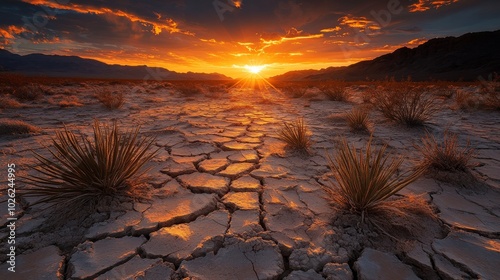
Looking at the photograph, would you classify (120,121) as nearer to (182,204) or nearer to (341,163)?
(182,204)

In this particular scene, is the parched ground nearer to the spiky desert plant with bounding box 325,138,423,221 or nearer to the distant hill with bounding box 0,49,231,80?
the spiky desert plant with bounding box 325,138,423,221

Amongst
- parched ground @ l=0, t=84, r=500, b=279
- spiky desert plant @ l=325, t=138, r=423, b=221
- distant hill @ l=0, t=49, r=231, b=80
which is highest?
distant hill @ l=0, t=49, r=231, b=80

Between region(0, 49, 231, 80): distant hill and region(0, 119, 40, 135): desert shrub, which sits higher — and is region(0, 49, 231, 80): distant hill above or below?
above

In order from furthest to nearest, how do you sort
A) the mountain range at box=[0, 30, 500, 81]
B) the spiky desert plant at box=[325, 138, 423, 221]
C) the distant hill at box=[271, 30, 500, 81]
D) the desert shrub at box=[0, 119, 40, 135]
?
the distant hill at box=[271, 30, 500, 81] → the mountain range at box=[0, 30, 500, 81] → the desert shrub at box=[0, 119, 40, 135] → the spiky desert plant at box=[325, 138, 423, 221]

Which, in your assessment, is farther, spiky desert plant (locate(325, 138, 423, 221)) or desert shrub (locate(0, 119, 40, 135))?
desert shrub (locate(0, 119, 40, 135))

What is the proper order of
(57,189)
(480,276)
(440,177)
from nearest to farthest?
(480,276)
(57,189)
(440,177)

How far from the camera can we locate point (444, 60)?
61.8 m

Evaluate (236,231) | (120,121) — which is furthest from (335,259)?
(120,121)

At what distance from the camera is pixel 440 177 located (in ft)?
8.28

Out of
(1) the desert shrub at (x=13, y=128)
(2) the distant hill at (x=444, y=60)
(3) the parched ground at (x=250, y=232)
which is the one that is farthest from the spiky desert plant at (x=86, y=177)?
(2) the distant hill at (x=444, y=60)

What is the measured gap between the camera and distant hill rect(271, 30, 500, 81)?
52.9m

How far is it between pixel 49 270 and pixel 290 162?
7.66 ft

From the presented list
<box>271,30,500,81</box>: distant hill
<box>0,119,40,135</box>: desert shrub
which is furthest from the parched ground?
<box>271,30,500,81</box>: distant hill

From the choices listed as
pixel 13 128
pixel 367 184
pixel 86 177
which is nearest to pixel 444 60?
pixel 367 184
